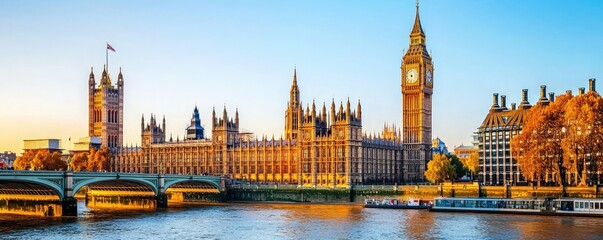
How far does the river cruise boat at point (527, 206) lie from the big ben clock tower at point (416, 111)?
50.9 m

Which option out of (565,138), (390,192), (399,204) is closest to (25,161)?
(390,192)

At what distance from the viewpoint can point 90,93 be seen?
189 m

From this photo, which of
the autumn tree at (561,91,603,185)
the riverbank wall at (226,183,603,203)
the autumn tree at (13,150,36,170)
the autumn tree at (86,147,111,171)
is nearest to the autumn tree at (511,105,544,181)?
the autumn tree at (561,91,603,185)

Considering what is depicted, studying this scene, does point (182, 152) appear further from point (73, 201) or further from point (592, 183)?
point (592, 183)

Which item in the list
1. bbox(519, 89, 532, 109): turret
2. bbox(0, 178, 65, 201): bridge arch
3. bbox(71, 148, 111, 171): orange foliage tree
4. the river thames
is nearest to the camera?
the river thames

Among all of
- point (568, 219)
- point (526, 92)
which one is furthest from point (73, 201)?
point (526, 92)

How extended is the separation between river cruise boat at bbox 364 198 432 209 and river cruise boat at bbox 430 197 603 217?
154 inches

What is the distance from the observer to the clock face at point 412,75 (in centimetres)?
13650

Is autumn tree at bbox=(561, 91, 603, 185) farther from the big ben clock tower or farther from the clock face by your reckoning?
the clock face

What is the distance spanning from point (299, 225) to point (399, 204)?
24.0 meters

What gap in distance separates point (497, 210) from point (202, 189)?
47.9 meters

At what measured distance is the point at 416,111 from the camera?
13650 cm

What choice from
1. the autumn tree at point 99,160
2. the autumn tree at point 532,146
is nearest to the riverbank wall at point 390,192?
the autumn tree at point 532,146

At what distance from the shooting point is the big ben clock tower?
5340 inches
